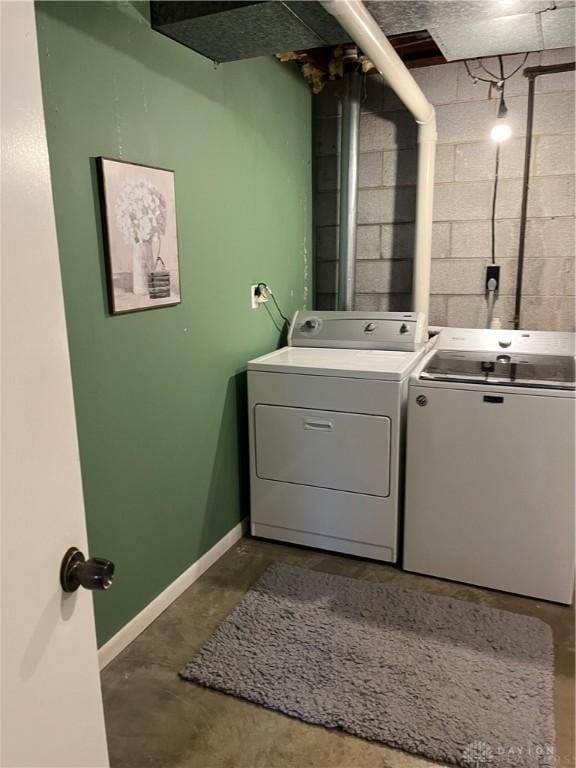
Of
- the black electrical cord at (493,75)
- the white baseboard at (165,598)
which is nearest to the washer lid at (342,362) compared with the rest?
the white baseboard at (165,598)

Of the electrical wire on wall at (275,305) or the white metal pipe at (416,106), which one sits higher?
the white metal pipe at (416,106)

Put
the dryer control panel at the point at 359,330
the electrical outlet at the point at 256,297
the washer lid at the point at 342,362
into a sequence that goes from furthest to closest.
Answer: the dryer control panel at the point at 359,330 → the electrical outlet at the point at 256,297 → the washer lid at the point at 342,362

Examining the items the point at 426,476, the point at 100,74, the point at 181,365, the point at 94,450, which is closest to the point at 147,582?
the point at 94,450

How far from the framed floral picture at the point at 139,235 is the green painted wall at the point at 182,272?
40 mm

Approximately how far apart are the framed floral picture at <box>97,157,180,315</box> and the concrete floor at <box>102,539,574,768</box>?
3.87 ft

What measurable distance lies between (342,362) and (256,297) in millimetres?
Answer: 536

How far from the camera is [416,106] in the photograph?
263 centimetres

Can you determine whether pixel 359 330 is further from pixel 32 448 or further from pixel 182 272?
pixel 32 448

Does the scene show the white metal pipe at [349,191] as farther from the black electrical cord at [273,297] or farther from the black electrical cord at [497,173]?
the black electrical cord at [497,173]

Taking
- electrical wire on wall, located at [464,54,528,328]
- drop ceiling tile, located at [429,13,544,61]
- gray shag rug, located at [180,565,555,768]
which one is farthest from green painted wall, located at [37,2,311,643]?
electrical wire on wall, located at [464,54,528,328]

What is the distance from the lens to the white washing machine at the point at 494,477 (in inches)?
82.4

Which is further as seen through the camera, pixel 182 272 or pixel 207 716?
pixel 182 272

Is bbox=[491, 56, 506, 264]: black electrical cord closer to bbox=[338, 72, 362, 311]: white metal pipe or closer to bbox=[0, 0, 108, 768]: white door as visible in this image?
bbox=[338, 72, 362, 311]: white metal pipe

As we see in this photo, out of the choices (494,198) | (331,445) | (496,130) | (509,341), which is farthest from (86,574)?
(496,130)
